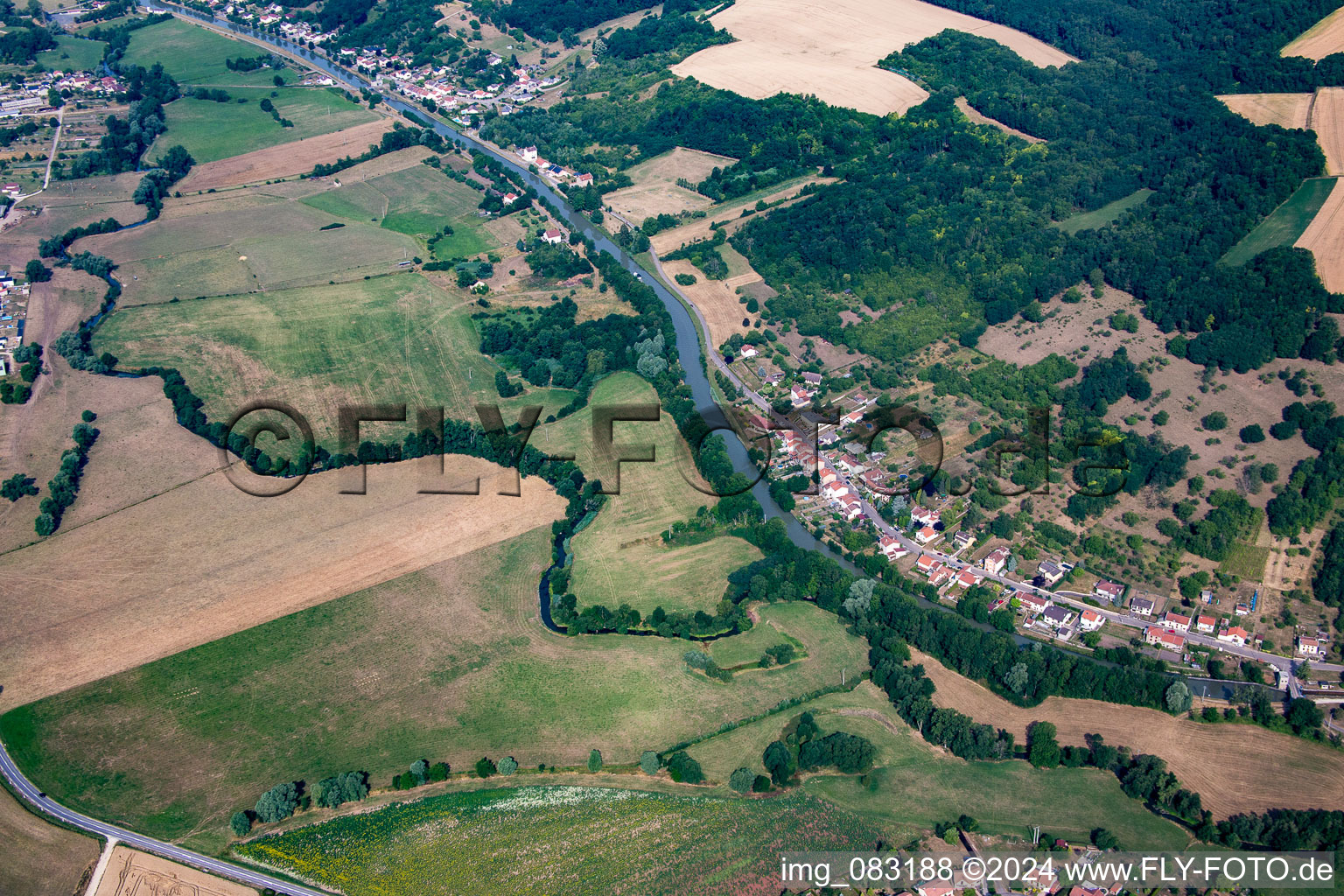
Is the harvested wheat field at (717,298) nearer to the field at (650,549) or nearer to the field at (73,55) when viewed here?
the field at (650,549)

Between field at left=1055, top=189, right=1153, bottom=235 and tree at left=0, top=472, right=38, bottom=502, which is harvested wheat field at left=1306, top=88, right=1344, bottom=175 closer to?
field at left=1055, top=189, right=1153, bottom=235

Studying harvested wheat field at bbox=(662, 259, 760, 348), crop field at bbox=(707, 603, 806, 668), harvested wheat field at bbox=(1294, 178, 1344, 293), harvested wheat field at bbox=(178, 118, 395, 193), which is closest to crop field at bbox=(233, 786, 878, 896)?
crop field at bbox=(707, 603, 806, 668)

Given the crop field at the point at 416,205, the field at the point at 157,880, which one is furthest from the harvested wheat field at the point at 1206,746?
the crop field at the point at 416,205

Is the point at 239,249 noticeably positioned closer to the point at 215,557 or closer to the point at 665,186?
the point at 665,186

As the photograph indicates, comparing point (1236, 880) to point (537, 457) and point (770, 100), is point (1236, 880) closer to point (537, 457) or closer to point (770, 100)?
point (537, 457)

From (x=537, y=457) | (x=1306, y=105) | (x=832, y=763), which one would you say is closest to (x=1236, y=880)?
(x=832, y=763)

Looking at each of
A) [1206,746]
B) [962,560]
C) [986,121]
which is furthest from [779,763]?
[986,121]
